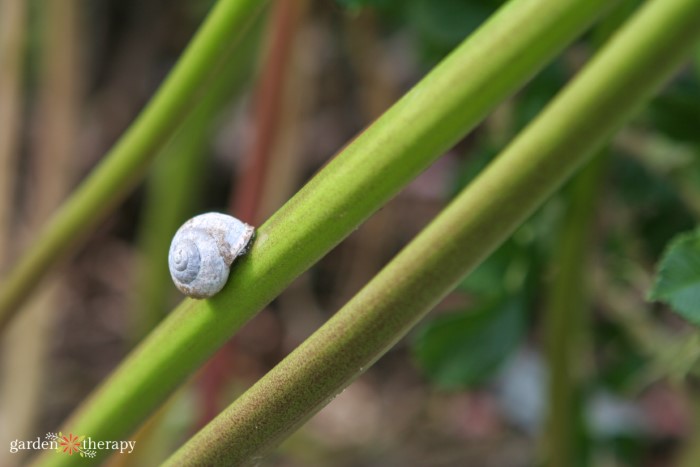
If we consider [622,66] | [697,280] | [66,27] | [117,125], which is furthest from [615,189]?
[117,125]

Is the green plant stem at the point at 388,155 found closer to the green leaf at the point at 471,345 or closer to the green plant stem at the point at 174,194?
the green leaf at the point at 471,345

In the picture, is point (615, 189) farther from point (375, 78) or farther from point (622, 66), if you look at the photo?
point (622, 66)

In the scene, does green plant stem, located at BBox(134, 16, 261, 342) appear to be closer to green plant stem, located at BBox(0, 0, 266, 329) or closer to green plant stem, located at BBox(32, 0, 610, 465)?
green plant stem, located at BBox(0, 0, 266, 329)

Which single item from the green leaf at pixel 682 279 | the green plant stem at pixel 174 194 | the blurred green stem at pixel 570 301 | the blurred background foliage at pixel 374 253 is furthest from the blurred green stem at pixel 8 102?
the green leaf at pixel 682 279

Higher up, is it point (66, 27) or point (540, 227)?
point (66, 27)

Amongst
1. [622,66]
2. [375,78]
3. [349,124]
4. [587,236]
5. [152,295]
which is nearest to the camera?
[622,66]

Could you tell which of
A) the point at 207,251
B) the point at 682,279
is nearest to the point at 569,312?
the point at 682,279
